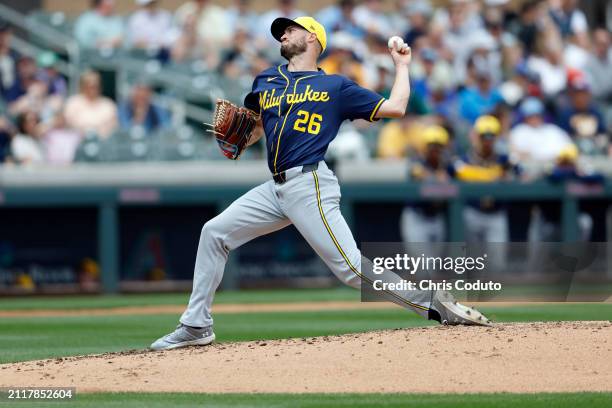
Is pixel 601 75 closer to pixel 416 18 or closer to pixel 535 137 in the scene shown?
pixel 535 137

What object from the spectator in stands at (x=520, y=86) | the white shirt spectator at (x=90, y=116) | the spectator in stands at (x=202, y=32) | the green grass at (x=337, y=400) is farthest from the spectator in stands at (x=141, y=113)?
the green grass at (x=337, y=400)

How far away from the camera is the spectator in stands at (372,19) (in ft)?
55.1

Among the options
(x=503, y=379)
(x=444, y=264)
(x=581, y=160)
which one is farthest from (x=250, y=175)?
(x=503, y=379)

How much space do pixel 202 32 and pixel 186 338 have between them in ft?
33.0

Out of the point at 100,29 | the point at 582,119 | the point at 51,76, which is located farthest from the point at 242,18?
the point at 582,119

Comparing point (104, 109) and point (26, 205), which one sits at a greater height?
point (104, 109)

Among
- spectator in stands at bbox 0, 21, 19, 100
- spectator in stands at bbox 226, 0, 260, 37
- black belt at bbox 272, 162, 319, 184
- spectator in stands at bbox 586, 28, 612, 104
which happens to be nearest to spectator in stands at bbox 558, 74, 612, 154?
spectator in stands at bbox 586, 28, 612, 104

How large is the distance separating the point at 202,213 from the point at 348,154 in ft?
6.18

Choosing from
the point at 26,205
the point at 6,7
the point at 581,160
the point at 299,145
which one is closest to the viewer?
the point at 299,145

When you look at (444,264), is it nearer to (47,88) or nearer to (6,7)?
(47,88)

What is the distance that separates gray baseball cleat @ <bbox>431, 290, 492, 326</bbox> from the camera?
669 centimetres

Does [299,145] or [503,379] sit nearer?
[503,379]

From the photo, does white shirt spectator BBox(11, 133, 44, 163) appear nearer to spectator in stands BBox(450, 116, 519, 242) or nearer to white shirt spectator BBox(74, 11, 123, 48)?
white shirt spectator BBox(74, 11, 123, 48)

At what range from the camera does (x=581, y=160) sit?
14.8 meters
